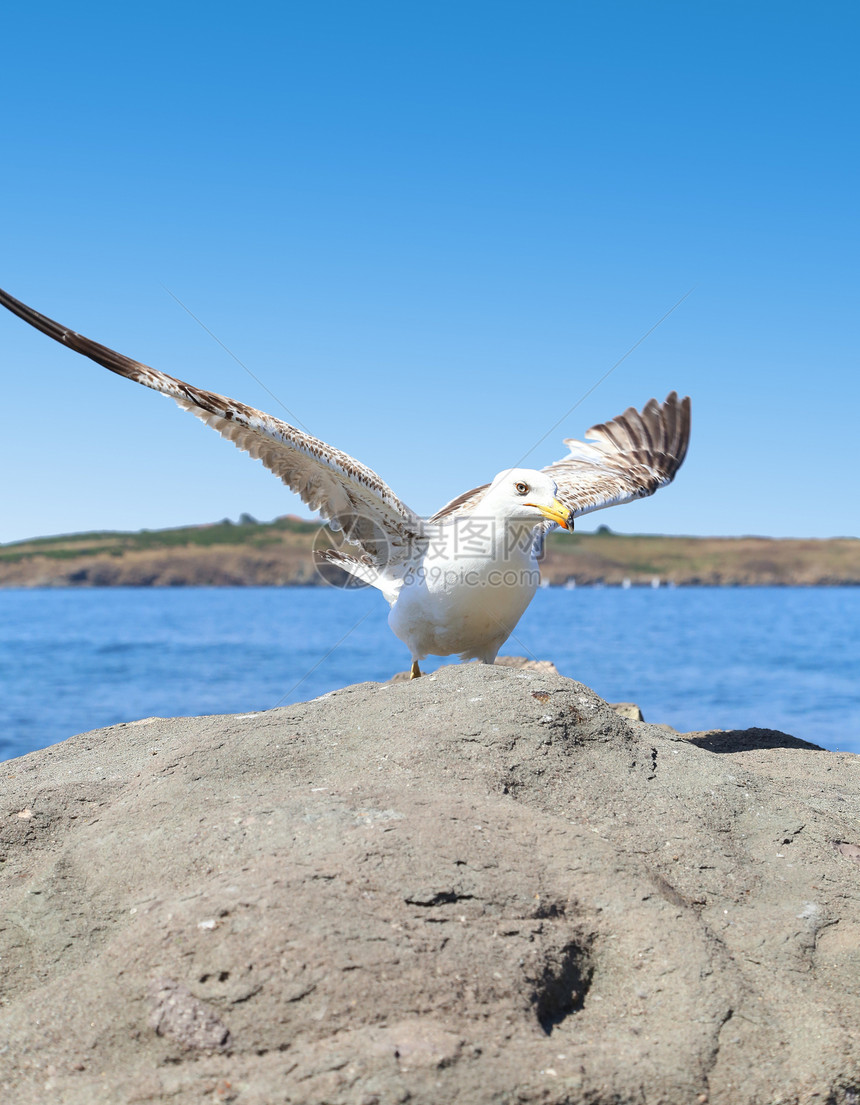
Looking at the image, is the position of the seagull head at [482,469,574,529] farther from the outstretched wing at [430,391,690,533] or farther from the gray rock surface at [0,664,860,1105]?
the gray rock surface at [0,664,860,1105]

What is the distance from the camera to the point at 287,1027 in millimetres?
3027

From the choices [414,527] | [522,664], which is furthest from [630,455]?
[414,527]

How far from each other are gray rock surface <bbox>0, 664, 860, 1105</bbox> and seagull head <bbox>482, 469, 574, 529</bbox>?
8.41 feet

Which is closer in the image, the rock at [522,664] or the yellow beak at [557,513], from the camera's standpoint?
the yellow beak at [557,513]

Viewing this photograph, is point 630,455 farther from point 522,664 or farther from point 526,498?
point 526,498

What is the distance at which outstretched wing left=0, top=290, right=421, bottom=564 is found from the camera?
22.6 ft

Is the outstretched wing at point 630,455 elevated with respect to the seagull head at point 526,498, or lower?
elevated

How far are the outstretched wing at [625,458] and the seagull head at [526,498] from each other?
208 centimetres

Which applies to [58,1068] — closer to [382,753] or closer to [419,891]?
[419,891]

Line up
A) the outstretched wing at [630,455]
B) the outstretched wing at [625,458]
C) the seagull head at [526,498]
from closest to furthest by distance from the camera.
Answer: the seagull head at [526,498] < the outstretched wing at [625,458] < the outstretched wing at [630,455]

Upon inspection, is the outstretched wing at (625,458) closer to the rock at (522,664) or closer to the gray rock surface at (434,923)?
the rock at (522,664)

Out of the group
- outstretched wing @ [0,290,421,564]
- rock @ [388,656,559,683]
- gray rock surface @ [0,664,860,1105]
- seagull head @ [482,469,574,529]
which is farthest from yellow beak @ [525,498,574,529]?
rock @ [388,656,559,683]

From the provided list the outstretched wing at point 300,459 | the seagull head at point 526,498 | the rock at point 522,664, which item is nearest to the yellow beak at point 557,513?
the seagull head at point 526,498

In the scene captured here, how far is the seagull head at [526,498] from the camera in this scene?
7.39 m
